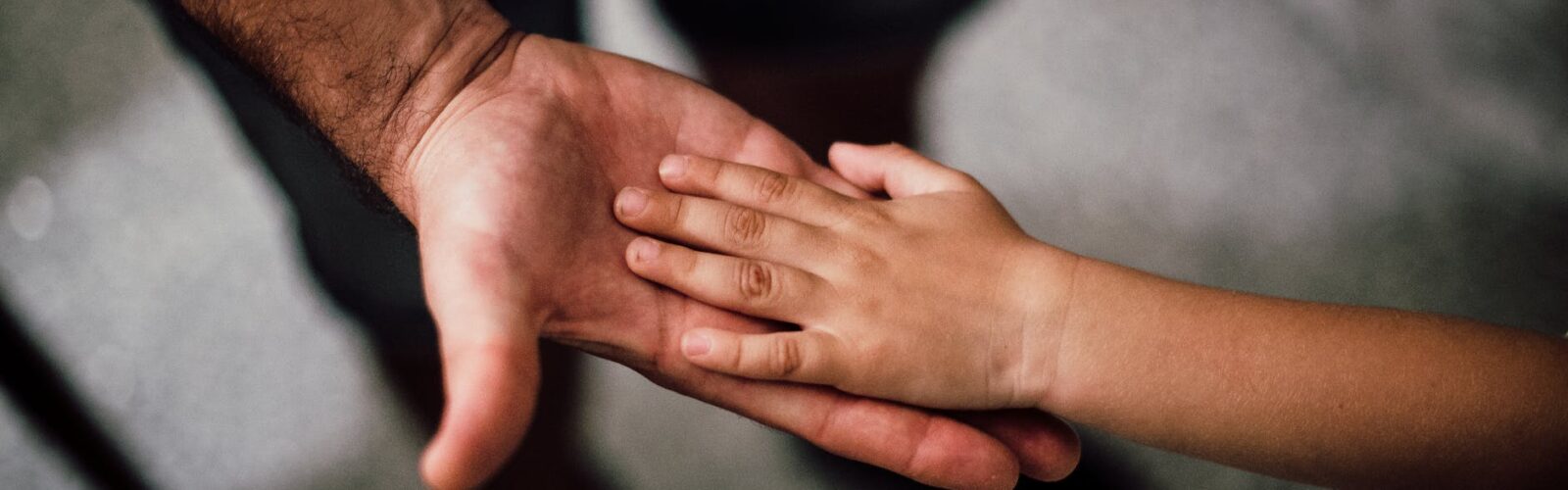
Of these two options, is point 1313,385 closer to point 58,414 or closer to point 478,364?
point 478,364

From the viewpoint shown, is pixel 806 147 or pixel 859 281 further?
pixel 806 147

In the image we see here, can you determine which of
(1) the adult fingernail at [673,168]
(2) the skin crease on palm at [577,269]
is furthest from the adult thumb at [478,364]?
(1) the adult fingernail at [673,168]

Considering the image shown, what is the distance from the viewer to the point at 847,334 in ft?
2.36

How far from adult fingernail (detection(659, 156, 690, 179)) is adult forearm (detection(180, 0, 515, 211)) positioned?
216mm

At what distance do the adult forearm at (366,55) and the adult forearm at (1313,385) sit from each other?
628mm

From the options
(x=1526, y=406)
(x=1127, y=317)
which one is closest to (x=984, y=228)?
(x=1127, y=317)

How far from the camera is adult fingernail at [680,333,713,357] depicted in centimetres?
68

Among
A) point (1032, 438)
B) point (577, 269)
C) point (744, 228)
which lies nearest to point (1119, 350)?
point (1032, 438)

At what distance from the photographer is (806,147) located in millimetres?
1127

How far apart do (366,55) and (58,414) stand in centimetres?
51

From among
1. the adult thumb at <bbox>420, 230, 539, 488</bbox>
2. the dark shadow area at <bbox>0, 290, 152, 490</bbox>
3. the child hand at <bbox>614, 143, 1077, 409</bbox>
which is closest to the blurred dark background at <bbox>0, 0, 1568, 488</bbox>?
the dark shadow area at <bbox>0, 290, 152, 490</bbox>

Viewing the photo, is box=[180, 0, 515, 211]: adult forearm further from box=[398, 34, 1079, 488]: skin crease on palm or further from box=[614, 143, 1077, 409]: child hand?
box=[614, 143, 1077, 409]: child hand

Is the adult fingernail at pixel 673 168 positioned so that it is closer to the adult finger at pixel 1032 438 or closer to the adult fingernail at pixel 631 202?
the adult fingernail at pixel 631 202

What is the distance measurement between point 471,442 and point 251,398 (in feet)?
2.13
